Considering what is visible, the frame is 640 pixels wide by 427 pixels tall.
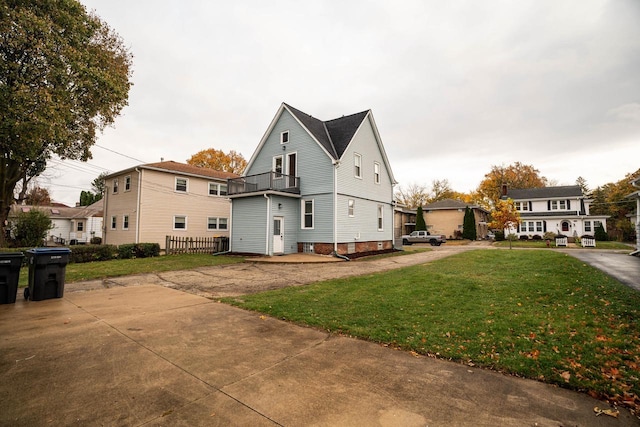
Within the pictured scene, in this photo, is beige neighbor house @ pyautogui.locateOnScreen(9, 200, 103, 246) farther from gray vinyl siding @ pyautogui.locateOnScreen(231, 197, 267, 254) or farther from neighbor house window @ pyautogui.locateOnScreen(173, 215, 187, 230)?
gray vinyl siding @ pyautogui.locateOnScreen(231, 197, 267, 254)

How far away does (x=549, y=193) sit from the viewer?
39.2m

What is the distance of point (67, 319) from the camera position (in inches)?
208

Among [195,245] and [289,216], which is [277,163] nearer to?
[289,216]

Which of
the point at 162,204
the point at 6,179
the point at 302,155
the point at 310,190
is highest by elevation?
the point at 302,155

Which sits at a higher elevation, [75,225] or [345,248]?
[75,225]

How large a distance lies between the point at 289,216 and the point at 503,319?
1401cm

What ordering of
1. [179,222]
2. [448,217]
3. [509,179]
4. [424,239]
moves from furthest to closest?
[509,179], [448,217], [424,239], [179,222]

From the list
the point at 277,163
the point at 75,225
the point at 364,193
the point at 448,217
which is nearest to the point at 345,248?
the point at 364,193

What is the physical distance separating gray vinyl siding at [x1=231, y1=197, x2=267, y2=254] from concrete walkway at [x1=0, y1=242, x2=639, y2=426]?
39.3 ft

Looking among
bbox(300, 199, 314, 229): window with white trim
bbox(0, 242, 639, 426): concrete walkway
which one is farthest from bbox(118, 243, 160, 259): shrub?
bbox(0, 242, 639, 426): concrete walkway

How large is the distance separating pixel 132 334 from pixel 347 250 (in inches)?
555

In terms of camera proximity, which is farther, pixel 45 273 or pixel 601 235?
pixel 601 235

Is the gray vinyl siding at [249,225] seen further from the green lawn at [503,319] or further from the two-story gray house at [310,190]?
the green lawn at [503,319]

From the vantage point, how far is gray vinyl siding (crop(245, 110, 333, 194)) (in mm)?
17641
